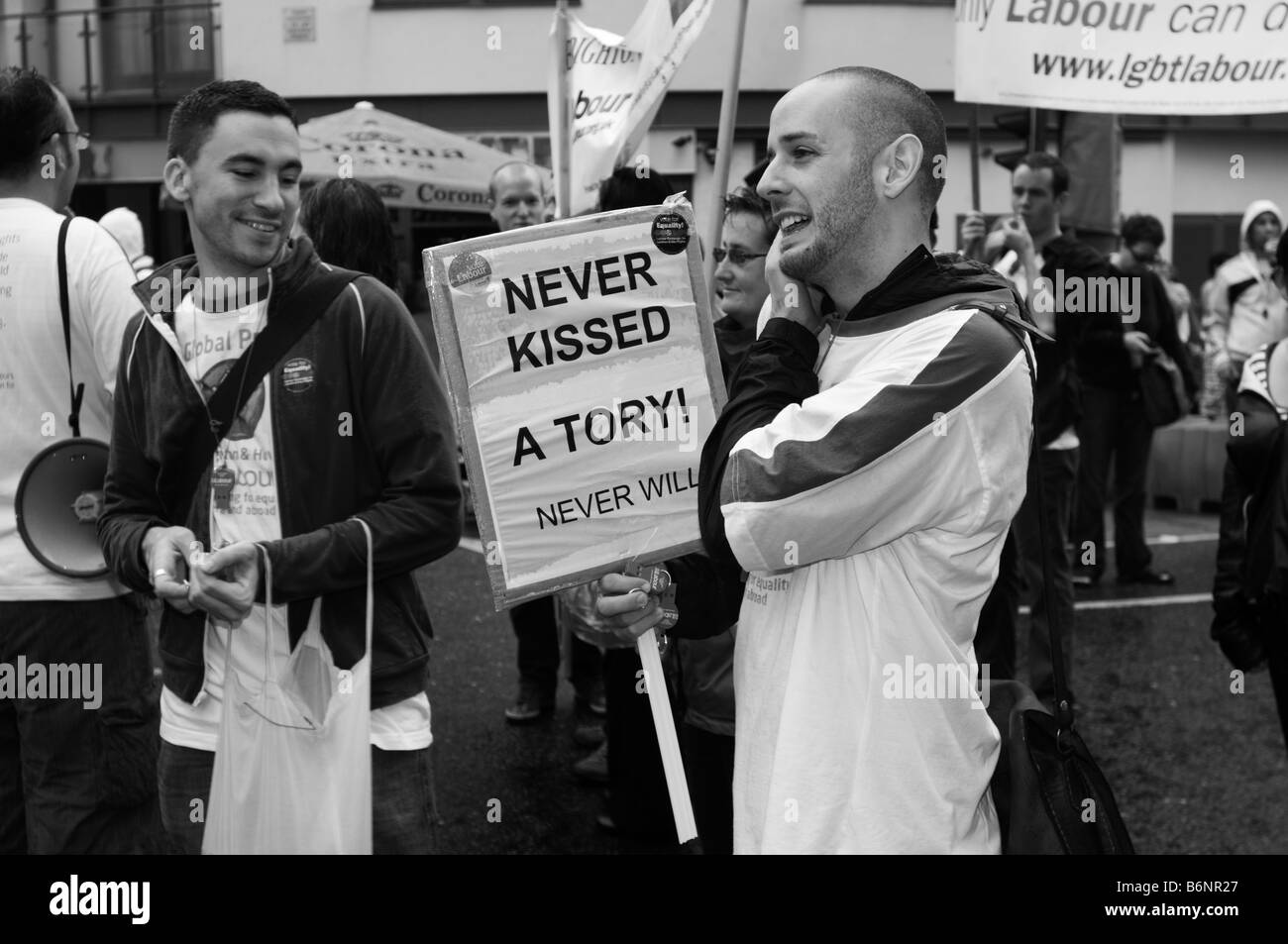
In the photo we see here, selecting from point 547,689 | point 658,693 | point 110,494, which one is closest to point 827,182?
point 658,693

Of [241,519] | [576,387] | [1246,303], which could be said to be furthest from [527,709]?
[1246,303]

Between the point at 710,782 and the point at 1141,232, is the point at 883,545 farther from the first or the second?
the point at 1141,232

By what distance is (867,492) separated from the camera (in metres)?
2.16

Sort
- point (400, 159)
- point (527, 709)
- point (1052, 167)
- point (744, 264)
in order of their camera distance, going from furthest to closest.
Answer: point (400, 159) < point (1052, 167) < point (527, 709) < point (744, 264)

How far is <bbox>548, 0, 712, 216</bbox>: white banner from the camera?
17.7 feet

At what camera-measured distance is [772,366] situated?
90.7 inches

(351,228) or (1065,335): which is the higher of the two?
(351,228)

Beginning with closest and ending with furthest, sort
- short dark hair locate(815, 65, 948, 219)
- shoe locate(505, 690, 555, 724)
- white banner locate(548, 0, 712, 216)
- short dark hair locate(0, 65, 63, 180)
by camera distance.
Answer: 1. short dark hair locate(815, 65, 948, 219)
2. short dark hair locate(0, 65, 63, 180)
3. white banner locate(548, 0, 712, 216)
4. shoe locate(505, 690, 555, 724)

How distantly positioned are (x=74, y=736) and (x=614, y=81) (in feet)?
11.7

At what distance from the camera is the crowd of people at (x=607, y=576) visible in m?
2.20

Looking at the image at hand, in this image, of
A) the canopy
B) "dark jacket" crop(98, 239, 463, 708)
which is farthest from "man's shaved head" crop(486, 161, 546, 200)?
the canopy

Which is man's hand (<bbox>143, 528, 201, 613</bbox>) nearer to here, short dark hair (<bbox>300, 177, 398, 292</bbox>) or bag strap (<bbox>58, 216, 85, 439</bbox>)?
bag strap (<bbox>58, 216, 85, 439</bbox>)

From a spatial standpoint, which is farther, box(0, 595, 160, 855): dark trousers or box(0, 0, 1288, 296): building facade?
box(0, 0, 1288, 296): building facade

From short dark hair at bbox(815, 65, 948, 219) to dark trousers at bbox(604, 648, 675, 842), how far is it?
2440mm
